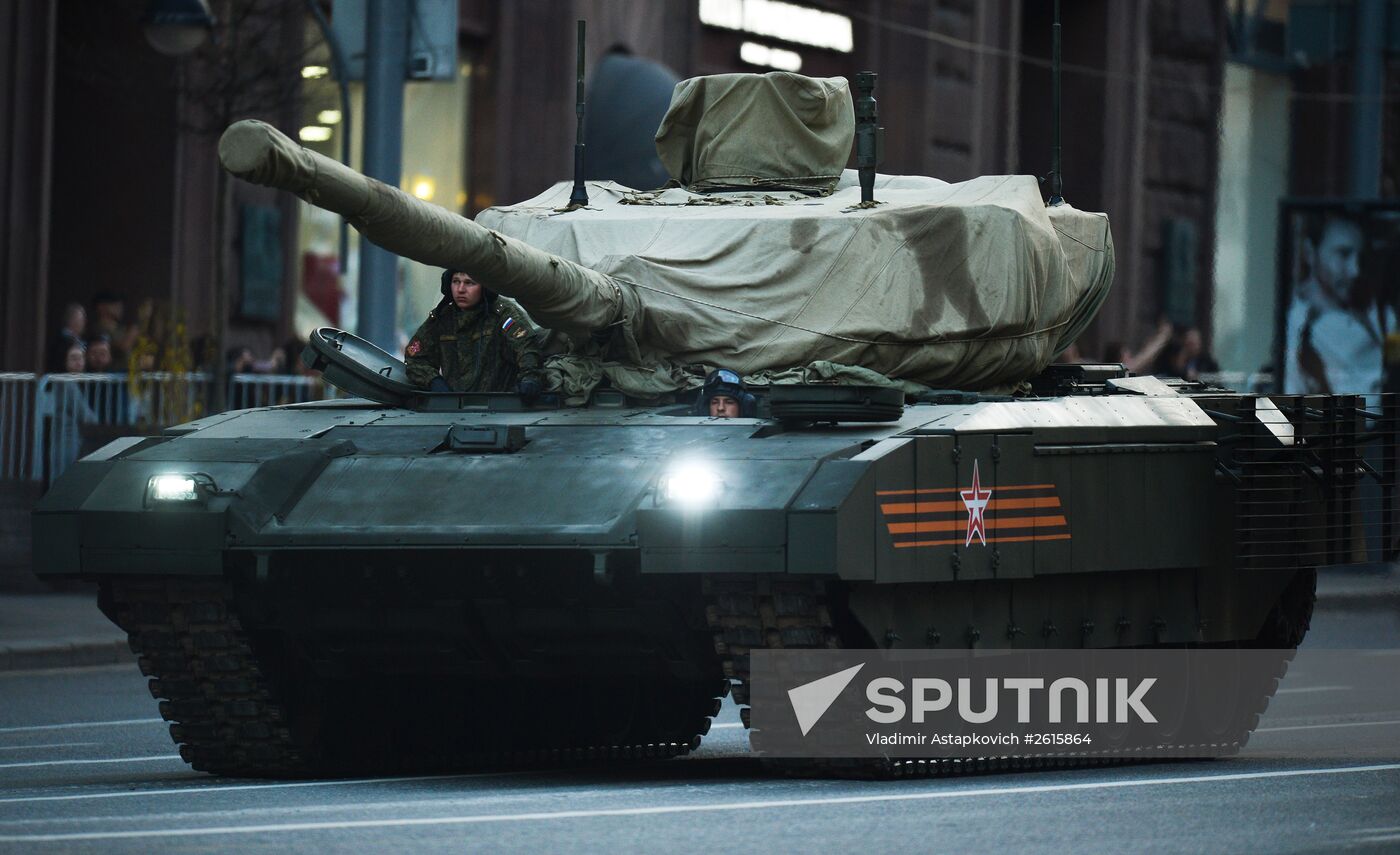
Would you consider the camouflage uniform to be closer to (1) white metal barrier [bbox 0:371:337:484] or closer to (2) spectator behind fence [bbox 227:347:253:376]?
(1) white metal barrier [bbox 0:371:337:484]

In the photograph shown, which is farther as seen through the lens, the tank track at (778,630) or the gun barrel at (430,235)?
the tank track at (778,630)

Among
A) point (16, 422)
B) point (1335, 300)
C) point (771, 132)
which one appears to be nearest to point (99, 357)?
point (16, 422)

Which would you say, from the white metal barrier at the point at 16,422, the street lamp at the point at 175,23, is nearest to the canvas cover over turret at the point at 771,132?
the street lamp at the point at 175,23

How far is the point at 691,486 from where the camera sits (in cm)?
1106

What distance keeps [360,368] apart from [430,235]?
220 cm

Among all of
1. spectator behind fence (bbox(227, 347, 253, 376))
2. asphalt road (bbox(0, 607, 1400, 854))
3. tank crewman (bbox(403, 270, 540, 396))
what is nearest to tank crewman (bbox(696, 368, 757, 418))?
tank crewman (bbox(403, 270, 540, 396))

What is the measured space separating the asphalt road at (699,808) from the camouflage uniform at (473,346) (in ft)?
5.64

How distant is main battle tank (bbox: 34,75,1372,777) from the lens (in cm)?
1123

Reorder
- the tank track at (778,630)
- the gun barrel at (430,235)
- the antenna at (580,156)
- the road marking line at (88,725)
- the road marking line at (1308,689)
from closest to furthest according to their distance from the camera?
the gun barrel at (430,235) → the tank track at (778,630) → the antenna at (580,156) → the road marking line at (88,725) → the road marking line at (1308,689)

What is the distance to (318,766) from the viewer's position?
12.5 metres

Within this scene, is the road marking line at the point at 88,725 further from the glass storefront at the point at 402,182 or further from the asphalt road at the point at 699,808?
the glass storefront at the point at 402,182

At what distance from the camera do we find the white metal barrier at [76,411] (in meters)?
21.1

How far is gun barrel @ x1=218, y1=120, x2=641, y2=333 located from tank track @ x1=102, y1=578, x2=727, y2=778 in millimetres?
1640

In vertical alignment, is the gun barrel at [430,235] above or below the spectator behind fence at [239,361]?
above
